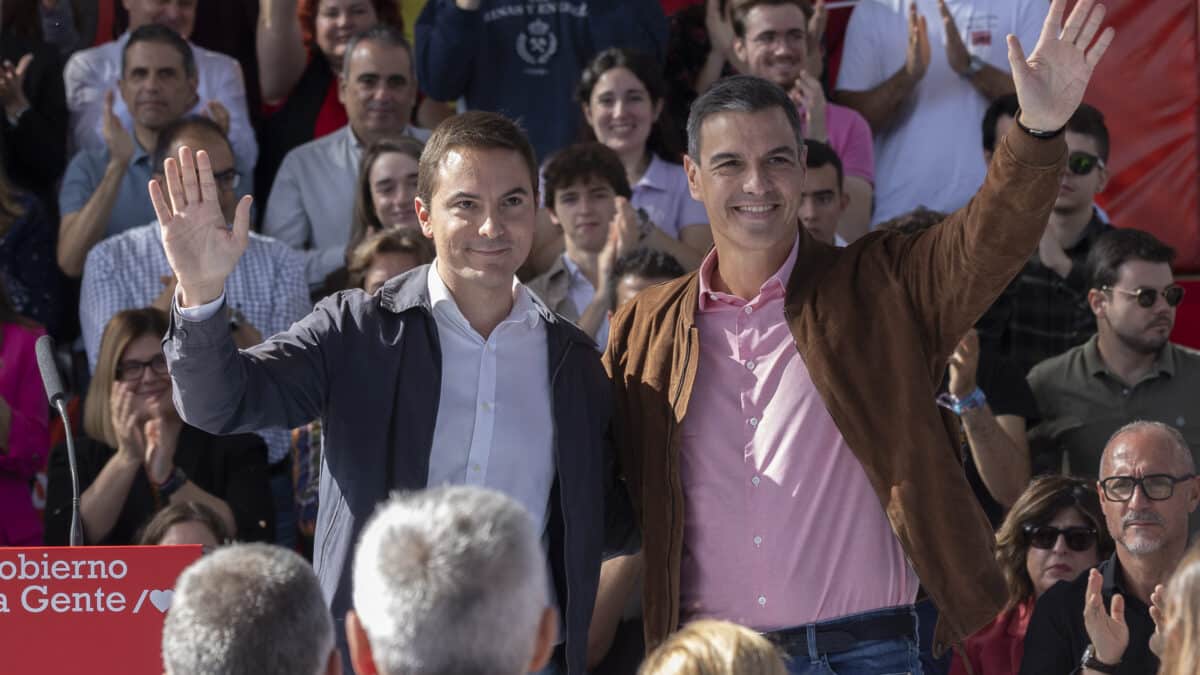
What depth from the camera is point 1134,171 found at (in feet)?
28.1

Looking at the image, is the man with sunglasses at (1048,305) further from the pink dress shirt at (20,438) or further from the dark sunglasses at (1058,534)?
the pink dress shirt at (20,438)

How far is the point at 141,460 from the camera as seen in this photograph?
627 centimetres

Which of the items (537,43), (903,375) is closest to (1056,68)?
(903,375)

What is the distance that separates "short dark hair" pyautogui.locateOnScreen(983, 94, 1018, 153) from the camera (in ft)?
25.6

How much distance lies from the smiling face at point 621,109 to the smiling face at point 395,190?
917mm

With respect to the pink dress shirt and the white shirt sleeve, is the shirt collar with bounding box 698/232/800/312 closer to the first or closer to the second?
the white shirt sleeve

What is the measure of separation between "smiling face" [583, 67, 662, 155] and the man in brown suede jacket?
354 cm

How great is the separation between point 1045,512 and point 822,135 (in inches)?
89.5

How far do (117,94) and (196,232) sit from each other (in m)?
4.99

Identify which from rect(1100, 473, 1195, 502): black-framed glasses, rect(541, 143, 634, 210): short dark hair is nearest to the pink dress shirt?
rect(541, 143, 634, 210): short dark hair

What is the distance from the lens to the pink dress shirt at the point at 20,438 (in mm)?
6590

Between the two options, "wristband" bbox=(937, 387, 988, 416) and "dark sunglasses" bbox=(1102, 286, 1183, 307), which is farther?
"dark sunglasses" bbox=(1102, 286, 1183, 307)

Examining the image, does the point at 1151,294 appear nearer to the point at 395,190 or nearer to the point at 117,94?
the point at 395,190

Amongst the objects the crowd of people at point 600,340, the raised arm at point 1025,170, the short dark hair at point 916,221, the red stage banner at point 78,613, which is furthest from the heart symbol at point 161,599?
the short dark hair at point 916,221
